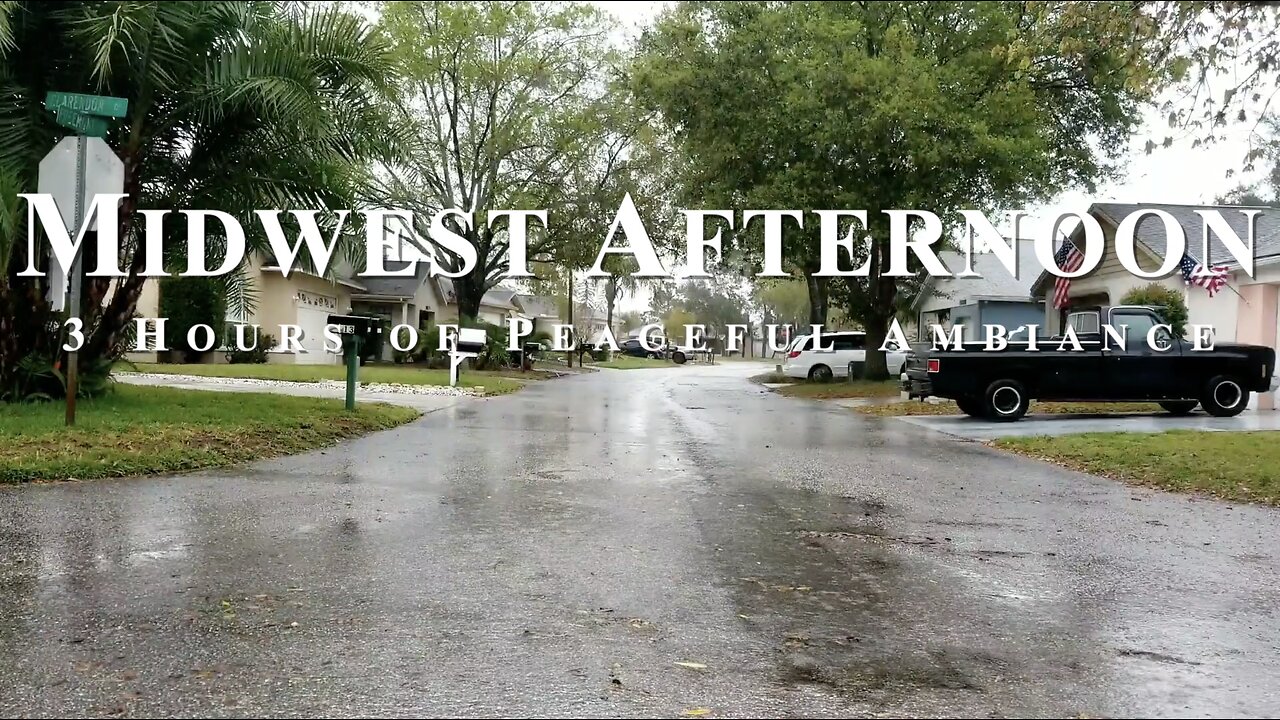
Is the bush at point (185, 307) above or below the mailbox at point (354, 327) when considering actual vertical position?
above

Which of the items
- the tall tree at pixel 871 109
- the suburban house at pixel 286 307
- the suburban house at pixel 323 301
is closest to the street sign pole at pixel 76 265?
the tall tree at pixel 871 109

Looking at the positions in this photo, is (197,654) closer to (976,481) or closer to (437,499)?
(437,499)

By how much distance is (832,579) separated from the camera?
5.71 meters

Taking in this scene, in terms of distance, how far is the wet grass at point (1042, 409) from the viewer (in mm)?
18125

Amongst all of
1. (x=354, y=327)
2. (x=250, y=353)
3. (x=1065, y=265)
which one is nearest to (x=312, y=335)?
(x=250, y=353)

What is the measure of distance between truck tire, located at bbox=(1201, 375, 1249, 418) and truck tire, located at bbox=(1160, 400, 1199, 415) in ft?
1.58

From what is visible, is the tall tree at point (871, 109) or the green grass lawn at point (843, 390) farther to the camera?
the green grass lawn at point (843, 390)

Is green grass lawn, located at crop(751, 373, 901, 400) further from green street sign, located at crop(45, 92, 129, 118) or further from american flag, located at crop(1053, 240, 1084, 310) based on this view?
green street sign, located at crop(45, 92, 129, 118)

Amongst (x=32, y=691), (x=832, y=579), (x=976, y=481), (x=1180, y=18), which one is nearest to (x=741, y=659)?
(x=832, y=579)

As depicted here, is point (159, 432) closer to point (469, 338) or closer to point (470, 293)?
point (469, 338)

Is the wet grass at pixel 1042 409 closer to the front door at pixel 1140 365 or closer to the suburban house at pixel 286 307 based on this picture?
the front door at pixel 1140 365

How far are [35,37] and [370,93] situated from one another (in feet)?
13.6

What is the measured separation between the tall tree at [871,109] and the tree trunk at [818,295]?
3.04 meters

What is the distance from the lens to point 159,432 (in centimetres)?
1021
